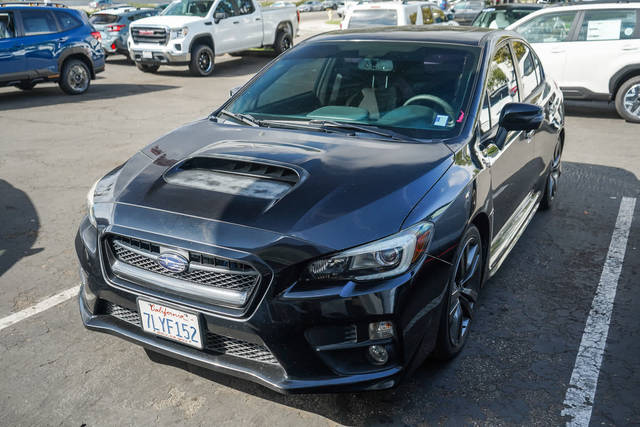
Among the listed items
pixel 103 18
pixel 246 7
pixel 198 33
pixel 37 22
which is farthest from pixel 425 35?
pixel 103 18

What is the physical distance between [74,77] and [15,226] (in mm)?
8186

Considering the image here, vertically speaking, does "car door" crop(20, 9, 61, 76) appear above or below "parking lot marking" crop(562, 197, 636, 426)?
above

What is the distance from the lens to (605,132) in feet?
31.0

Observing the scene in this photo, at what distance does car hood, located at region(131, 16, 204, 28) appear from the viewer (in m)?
15.3

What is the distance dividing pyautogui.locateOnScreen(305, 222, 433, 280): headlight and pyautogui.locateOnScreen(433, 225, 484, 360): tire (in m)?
0.44

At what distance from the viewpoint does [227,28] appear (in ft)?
54.1

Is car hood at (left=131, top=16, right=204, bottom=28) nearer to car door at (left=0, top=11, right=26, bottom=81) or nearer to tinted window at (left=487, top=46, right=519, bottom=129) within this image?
car door at (left=0, top=11, right=26, bottom=81)

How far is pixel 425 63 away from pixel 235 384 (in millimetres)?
2293

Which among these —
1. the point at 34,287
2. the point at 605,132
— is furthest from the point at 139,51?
the point at 34,287

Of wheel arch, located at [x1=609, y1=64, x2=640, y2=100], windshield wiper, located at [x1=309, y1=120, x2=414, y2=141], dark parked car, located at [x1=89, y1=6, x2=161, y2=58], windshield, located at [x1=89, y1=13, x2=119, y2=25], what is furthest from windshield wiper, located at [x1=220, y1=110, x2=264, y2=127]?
windshield, located at [x1=89, y1=13, x2=119, y2=25]

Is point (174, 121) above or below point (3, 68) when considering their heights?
below

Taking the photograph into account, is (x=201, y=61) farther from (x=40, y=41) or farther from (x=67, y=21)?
(x=40, y=41)

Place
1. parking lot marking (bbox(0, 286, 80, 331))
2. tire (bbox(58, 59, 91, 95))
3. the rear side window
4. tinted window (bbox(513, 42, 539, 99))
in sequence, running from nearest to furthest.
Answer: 1. parking lot marking (bbox(0, 286, 80, 331))
2. tinted window (bbox(513, 42, 539, 99))
3. the rear side window
4. tire (bbox(58, 59, 91, 95))

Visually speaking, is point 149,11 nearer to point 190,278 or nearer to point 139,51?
point 139,51
